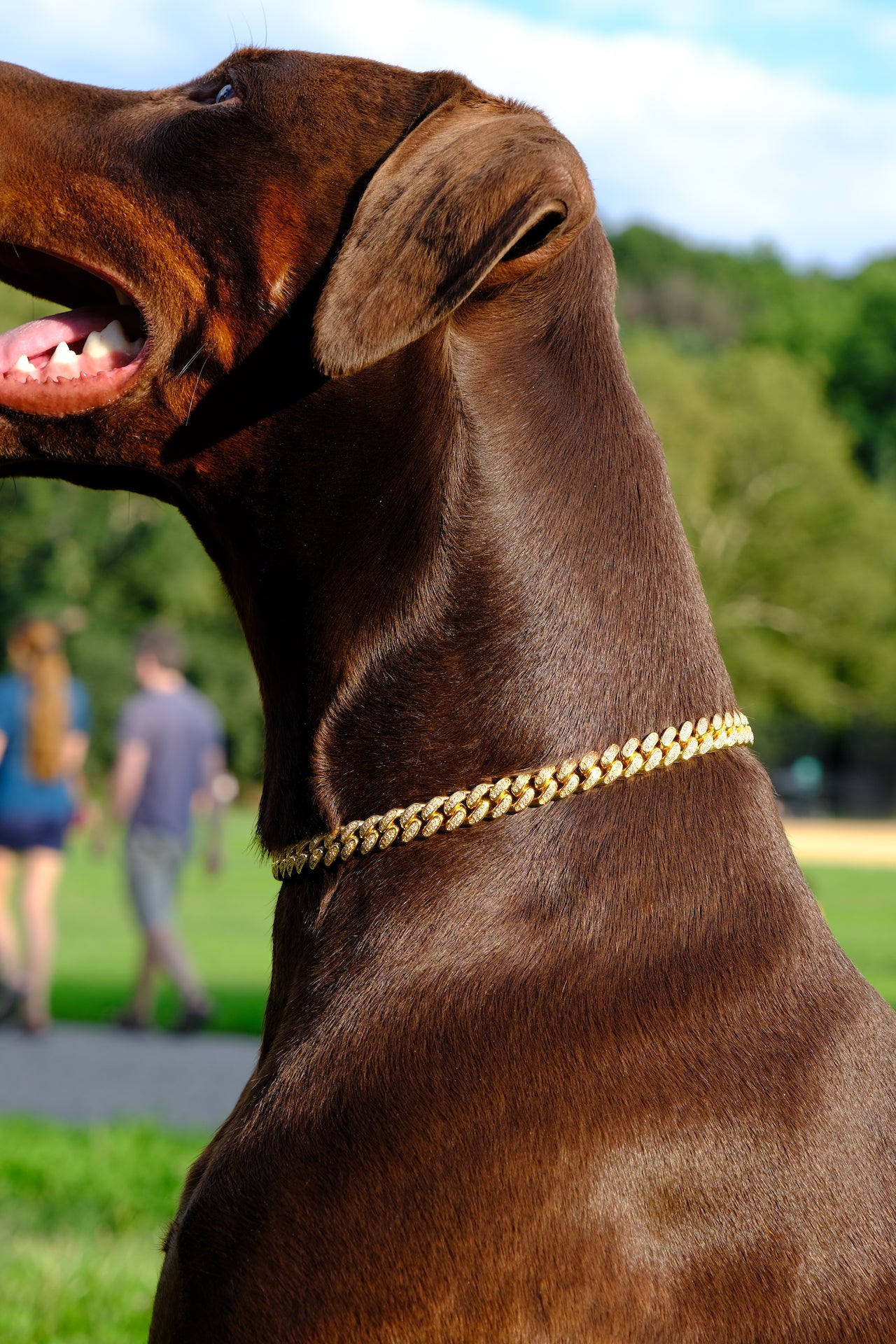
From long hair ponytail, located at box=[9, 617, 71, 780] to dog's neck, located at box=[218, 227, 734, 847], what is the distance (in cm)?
711

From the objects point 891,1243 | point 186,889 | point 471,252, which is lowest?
point 186,889

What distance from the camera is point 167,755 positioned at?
9195 mm

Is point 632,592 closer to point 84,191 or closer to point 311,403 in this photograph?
point 311,403

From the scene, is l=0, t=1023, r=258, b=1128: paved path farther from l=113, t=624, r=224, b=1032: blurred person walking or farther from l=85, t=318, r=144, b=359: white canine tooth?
l=85, t=318, r=144, b=359: white canine tooth

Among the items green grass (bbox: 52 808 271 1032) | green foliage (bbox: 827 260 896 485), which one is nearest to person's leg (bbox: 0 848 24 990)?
green grass (bbox: 52 808 271 1032)

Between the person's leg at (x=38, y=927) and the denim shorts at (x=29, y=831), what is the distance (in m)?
0.05

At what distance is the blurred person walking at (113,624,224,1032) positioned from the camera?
9.01 meters

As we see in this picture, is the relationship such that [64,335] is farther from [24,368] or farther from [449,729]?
[449,729]

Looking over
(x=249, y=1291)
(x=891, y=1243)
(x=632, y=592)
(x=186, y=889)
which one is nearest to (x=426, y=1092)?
(x=249, y=1291)

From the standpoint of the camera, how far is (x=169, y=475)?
236 centimetres

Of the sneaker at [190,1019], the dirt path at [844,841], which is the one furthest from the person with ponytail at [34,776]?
the dirt path at [844,841]

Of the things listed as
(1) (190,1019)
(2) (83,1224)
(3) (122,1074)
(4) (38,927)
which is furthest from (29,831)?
(2) (83,1224)

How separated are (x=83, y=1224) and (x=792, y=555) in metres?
48.0

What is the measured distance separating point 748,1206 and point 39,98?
1888 millimetres
